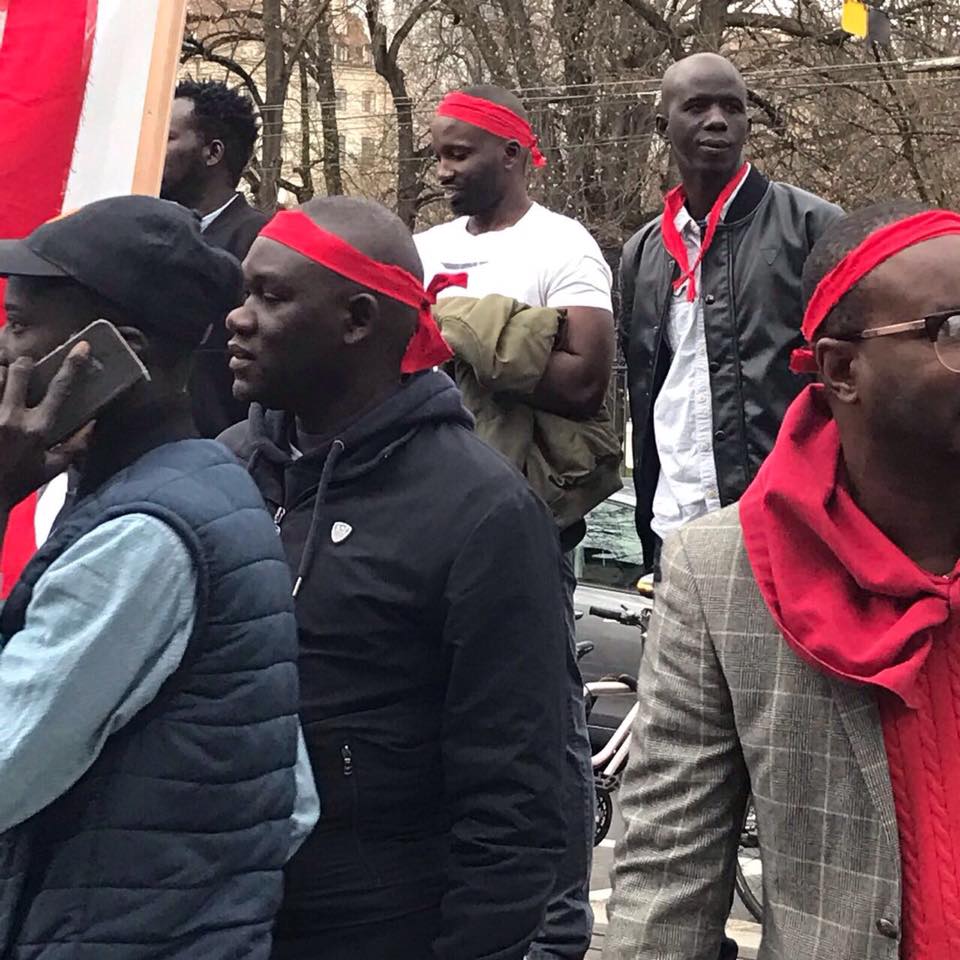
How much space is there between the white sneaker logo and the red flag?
1679 millimetres

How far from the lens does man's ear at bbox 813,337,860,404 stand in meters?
1.94

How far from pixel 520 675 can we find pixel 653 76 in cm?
2021

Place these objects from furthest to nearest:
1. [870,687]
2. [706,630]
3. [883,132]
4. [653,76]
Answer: [653,76], [883,132], [706,630], [870,687]

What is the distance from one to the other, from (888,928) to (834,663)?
0.31 metres

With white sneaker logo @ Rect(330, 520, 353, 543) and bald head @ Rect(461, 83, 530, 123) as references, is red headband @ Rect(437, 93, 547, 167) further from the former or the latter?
white sneaker logo @ Rect(330, 520, 353, 543)

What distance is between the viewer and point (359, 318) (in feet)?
9.05

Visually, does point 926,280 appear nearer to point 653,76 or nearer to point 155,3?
point 155,3

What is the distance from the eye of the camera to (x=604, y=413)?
4.33m

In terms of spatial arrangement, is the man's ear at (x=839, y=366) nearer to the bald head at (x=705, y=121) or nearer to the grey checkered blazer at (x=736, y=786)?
the grey checkered blazer at (x=736, y=786)

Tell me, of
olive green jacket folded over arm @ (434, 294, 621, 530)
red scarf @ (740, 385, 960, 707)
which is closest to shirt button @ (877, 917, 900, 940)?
red scarf @ (740, 385, 960, 707)

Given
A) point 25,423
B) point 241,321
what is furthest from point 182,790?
point 241,321

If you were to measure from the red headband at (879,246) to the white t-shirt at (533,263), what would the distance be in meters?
2.34

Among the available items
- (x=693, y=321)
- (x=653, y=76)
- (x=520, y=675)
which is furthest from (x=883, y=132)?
(x=520, y=675)

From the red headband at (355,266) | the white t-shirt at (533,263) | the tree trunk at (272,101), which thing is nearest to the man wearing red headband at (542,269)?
the white t-shirt at (533,263)
